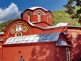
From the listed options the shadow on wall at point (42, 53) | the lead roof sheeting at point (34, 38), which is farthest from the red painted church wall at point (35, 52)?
the lead roof sheeting at point (34, 38)

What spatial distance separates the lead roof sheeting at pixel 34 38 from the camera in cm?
2841

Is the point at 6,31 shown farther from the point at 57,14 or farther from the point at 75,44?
the point at 57,14

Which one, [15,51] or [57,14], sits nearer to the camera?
[15,51]

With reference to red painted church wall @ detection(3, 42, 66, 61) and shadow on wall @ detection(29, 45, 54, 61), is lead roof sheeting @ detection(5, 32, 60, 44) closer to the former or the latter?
red painted church wall @ detection(3, 42, 66, 61)

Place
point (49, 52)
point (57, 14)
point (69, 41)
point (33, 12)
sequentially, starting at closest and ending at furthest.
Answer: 1. point (49, 52)
2. point (69, 41)
3. point (33, 12)
4. point (57, 14)

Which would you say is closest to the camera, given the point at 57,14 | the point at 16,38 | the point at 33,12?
the point at 16,38

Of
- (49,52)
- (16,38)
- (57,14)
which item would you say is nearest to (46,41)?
(49,52)

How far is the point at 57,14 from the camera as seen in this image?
72.1 meters

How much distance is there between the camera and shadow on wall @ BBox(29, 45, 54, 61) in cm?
2747

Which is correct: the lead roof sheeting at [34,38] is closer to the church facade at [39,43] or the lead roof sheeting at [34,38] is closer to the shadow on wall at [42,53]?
the church facade at [39,43]

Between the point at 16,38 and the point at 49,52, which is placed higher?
the point at 16,38

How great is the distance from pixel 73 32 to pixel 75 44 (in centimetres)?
157

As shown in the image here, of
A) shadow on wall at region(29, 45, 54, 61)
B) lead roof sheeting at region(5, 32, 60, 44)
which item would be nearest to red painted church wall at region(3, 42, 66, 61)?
shadow on wall at region(29, 45, 54, 61)

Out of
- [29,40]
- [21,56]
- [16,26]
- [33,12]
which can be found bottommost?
[21,56]
